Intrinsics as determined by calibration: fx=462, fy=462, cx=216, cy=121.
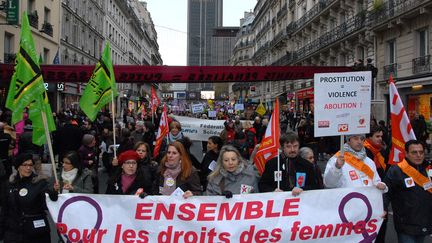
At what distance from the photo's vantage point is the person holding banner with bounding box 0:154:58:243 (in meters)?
4.39

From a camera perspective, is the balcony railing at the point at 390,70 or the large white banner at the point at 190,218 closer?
the large white banner at the point at 190,218

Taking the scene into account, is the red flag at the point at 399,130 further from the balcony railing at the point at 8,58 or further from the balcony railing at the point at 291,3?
the balcony railing at the point at 291,3

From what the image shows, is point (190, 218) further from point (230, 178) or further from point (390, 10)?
point (390, 10)

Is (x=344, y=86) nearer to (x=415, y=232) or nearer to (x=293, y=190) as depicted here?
(x=293, y=190)

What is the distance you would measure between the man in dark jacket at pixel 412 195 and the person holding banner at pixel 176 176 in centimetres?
195

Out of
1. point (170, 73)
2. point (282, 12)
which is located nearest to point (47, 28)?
point (170, 73)

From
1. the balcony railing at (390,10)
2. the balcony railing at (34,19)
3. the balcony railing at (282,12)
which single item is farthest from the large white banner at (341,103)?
the balcony railing at (282,12)

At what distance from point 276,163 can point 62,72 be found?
9312mm

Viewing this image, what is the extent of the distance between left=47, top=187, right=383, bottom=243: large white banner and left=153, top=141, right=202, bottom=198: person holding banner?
22 centimetres

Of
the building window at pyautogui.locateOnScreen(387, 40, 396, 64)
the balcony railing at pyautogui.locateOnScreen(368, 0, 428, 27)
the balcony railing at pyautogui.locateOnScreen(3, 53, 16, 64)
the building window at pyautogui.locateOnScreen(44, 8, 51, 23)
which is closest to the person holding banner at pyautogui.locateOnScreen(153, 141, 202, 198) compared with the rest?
the balcony railing at pyautogui.locateOnScreen(368, 0, 428, 27)

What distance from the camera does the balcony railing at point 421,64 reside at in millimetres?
20525

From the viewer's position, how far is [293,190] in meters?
4.53

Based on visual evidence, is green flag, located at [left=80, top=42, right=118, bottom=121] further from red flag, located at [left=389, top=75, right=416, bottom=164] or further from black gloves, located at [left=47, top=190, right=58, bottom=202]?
red flag, located at [left=389, top=75, right=416, bottom=164]

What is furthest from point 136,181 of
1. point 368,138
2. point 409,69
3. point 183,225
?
point 409,69
